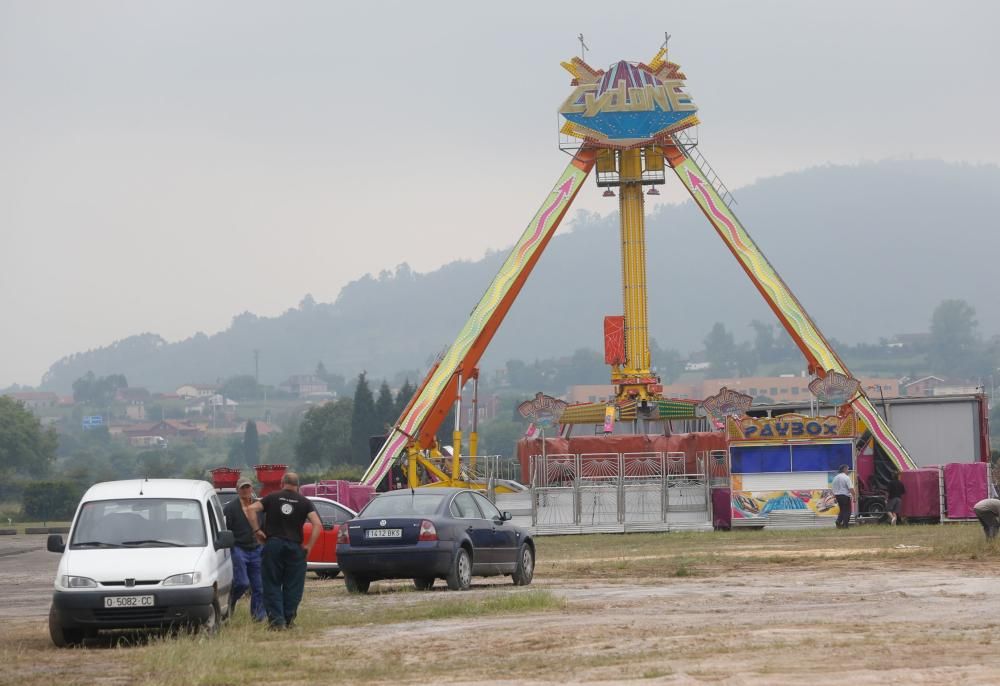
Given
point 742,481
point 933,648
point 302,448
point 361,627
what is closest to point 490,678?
point 933,648

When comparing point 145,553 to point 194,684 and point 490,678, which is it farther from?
point 490,678

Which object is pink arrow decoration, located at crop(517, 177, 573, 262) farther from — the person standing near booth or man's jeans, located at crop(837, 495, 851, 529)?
the person standing near booth

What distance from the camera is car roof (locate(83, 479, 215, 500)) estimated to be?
18.9 metres

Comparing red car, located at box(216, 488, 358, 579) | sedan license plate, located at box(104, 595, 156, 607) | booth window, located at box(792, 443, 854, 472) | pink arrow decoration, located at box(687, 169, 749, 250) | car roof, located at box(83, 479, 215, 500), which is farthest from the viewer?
pink arrow decoration, located at box(687, 169, 749, 250)

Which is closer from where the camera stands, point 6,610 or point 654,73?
point 6,610

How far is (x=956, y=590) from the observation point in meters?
20.0

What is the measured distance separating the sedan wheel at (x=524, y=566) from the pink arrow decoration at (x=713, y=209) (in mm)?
42476

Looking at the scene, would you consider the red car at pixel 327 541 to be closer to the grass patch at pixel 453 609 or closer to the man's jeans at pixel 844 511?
the grass patch at pixel 453 609

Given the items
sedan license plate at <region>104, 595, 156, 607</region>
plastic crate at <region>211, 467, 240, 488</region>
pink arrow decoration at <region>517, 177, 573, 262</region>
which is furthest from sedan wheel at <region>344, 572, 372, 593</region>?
pink arrow decoration at <region>517, 177, 573, 262</region>

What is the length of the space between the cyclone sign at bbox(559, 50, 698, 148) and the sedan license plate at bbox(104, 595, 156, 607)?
5254 centimetres

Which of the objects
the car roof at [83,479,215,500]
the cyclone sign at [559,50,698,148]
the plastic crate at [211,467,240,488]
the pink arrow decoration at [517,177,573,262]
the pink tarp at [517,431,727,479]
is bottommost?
the car roof at [83,479,215,500]

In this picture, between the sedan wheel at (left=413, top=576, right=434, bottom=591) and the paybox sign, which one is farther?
the paybox sign

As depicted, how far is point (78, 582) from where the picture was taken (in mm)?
17328

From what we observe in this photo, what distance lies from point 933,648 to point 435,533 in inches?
391
